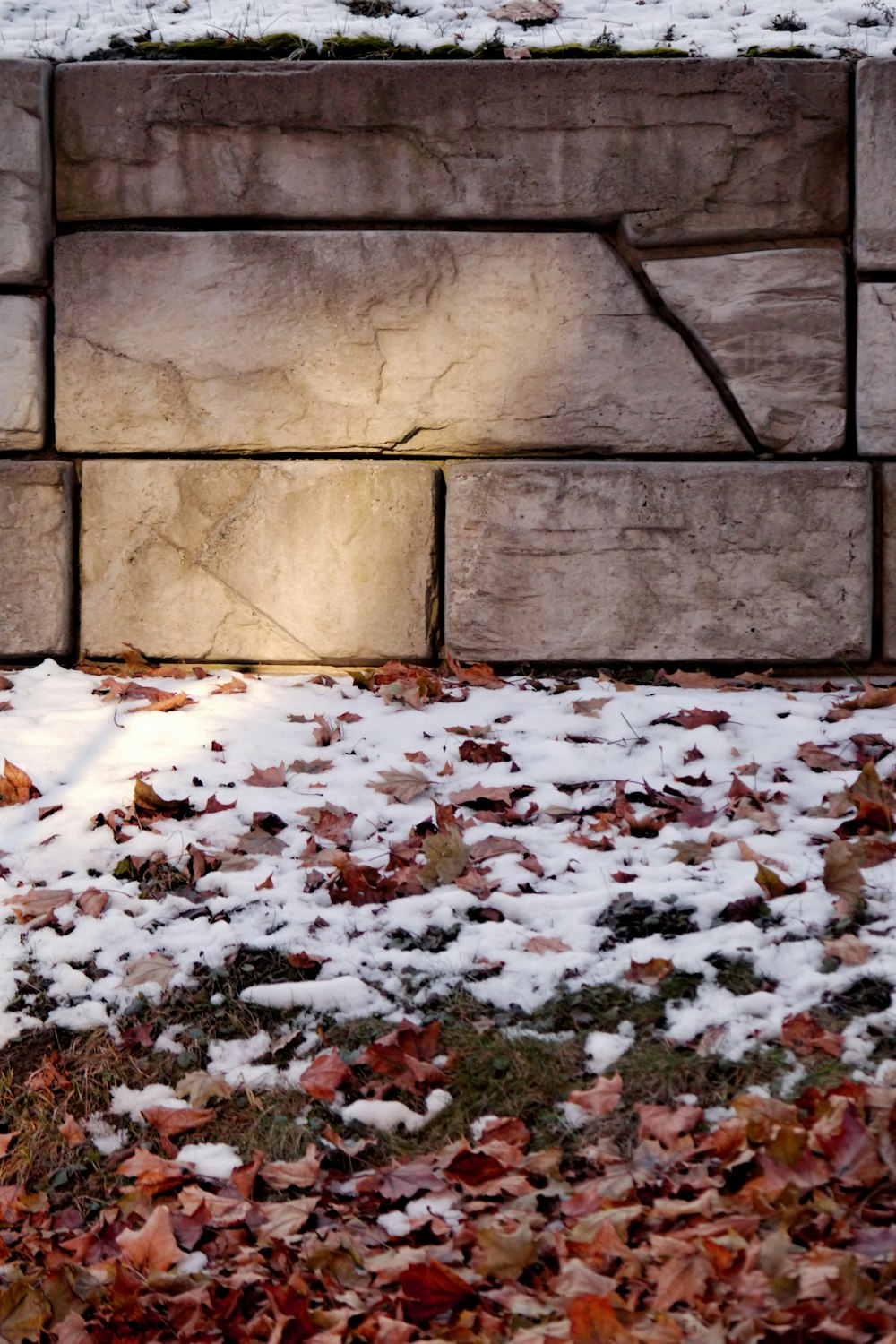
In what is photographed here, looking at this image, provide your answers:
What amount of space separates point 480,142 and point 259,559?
1.62 metres

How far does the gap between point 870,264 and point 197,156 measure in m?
2.34

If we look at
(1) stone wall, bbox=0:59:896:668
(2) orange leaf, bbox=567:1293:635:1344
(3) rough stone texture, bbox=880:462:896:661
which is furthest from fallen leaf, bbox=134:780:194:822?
(3) rough stone texture, bbox=880:462:896:661

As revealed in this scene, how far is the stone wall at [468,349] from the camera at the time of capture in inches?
151

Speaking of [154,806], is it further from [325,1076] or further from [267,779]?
[325,1076]

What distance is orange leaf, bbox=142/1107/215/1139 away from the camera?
207 cm

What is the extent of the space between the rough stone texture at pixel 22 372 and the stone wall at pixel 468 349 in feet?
0.03

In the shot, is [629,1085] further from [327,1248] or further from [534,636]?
[534,636]

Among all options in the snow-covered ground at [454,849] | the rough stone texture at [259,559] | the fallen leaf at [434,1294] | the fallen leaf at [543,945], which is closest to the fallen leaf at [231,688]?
the snow-covered ground at [454,849]

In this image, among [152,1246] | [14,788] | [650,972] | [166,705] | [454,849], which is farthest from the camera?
[166,705]

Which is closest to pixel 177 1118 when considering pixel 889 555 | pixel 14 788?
pixel 14 788

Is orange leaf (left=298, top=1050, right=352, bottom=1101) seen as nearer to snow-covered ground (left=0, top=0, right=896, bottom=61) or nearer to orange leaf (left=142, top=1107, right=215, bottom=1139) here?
orange leaf (left=142, top=1107, right=215, bottom=1139)

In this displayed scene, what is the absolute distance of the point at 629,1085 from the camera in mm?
1967

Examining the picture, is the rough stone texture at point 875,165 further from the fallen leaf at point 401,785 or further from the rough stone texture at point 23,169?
the rough stone texture at point 23,169

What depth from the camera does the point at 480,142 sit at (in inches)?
151
